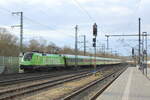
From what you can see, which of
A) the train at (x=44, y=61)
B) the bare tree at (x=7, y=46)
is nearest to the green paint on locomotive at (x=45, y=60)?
the train at (x=44, y=61)

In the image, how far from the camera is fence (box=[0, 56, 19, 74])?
138 ft

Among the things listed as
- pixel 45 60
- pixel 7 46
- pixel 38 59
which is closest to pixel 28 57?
pixel 38 59

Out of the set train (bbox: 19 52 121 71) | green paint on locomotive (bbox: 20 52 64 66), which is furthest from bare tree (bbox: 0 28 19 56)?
green paint on locomotive (bbox: 20 52 64 66)

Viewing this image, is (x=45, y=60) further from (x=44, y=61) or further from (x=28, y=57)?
(x=28, y=57)

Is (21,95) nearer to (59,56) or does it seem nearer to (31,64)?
(31,64)

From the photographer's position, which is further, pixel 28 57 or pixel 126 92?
pixel 28 57

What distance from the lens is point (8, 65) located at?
145 ft

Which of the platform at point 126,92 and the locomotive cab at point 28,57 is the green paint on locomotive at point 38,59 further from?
the platform at point 126,92

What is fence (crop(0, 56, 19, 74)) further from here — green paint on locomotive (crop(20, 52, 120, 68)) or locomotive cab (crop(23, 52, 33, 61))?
locomotive cab (crop(23, 52, 33, 61))

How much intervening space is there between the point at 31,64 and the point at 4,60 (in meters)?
3.71

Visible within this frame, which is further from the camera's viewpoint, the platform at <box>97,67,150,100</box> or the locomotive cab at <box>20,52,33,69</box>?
the locomotive cab at <box>20,52,33,69</box>

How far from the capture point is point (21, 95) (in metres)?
16.5

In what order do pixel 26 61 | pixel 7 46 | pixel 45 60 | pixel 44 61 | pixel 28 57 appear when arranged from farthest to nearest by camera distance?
pixel 7 46 → pixel 45 60 → pixel 44 61 → pixel 28 57 → pixel 26 61

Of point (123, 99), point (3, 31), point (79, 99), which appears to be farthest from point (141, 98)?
point (3, 31)
